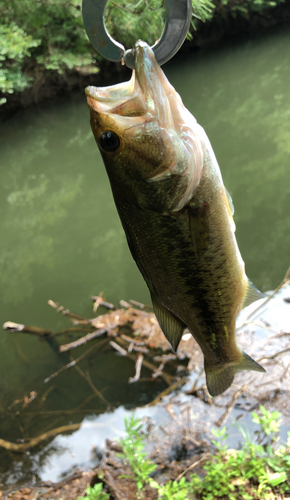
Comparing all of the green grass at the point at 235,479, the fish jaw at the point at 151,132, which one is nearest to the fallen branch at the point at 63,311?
the green grass at the point at 235,479

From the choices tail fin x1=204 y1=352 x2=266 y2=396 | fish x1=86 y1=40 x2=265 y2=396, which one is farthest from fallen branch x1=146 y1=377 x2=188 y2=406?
fish x1=86 y1=40 x2=265 y2=396

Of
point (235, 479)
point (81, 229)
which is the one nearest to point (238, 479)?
point (235, 479)

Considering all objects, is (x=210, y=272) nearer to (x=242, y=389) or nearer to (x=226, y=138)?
(x=242, y=389)

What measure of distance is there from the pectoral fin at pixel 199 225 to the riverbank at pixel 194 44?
514 inches

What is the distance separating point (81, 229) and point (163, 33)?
5952 millimetres

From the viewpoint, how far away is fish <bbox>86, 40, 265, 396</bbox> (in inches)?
38.1

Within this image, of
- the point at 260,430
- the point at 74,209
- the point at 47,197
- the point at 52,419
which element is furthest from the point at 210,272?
the point at 47,197

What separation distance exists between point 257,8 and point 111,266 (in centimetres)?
1770

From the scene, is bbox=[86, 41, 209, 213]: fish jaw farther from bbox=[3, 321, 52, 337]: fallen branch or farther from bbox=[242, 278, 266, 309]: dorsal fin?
bbox=[3, 321, 52, 337]: fallen branch

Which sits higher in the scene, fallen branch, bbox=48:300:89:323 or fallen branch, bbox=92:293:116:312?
fallen branch, bbox=92:293:116:312

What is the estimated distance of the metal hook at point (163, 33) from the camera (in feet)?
2.75

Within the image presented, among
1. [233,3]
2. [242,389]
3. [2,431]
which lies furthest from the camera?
[233,3]

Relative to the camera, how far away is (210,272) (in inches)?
47.8

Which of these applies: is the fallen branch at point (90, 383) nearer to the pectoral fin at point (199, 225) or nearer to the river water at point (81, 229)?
the river water at point (81, 229)
